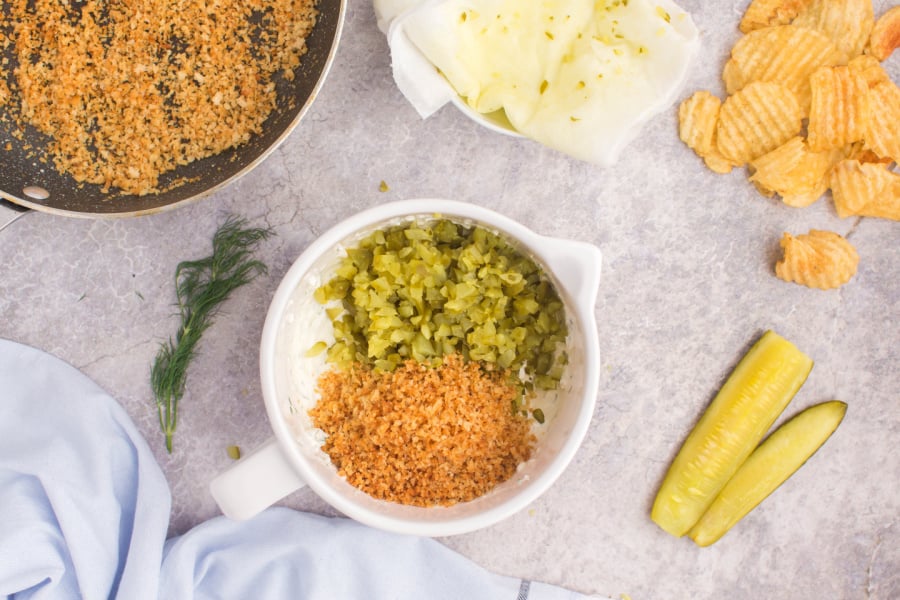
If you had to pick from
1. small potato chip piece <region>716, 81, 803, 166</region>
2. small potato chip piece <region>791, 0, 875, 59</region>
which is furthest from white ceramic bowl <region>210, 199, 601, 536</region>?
small potato chip piece <region>791, 0, 875, 59</region>

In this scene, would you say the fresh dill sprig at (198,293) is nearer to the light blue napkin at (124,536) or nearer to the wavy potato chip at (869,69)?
the light blue napkin at (124,536)

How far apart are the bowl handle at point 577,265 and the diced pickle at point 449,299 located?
72 millimetres

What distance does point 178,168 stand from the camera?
1247 mm

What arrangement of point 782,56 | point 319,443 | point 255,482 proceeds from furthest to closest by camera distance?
point 782,56
point 319,443
point 255,482

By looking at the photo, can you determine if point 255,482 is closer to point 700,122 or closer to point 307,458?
point 307,458

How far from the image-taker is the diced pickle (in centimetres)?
114

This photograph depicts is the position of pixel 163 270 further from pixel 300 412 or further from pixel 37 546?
pixel 37 546

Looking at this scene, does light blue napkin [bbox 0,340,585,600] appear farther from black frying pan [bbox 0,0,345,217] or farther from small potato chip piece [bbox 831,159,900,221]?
small potato chip piece [bbox 831,159,900,221]

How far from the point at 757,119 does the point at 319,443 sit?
91 centimetres

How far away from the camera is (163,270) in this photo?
1.31 metres

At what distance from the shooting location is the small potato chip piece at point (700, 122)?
1309mm

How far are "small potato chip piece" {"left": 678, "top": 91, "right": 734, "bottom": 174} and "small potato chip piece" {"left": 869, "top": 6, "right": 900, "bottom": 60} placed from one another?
11.1 inches

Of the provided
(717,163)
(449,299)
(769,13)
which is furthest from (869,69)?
(449,299)

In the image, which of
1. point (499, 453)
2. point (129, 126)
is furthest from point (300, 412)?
point (129, 126)
